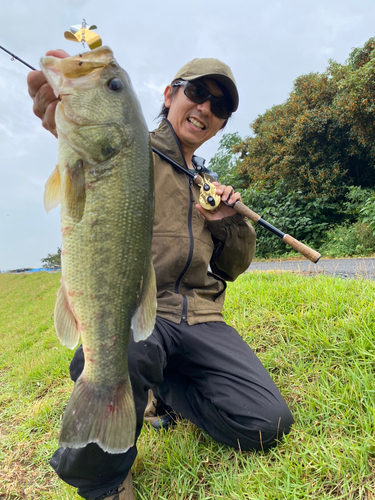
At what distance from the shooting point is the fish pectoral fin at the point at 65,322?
1579 mm

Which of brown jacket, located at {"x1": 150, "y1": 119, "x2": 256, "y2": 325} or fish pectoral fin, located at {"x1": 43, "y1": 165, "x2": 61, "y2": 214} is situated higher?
fish pectoral fin, located at {"x1": 43, "y1": 165, "x2": 61, "y2": 214}

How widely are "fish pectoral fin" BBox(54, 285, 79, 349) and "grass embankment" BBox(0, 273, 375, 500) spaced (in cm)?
110

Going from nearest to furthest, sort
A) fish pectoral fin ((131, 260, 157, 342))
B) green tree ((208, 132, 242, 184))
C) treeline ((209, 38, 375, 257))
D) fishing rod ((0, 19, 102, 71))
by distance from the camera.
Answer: fish pectoral fin ((131, 260, 157, 342))
fishing rod ((0, 19, 102, 71))
treeline ((209, 38, 375, 257))
green tree ((208, 132, 242, 184))

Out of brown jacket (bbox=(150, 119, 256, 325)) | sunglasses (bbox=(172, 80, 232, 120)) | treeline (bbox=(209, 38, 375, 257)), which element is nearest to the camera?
brown jacket (bbox=(150, 119, 256, 325))

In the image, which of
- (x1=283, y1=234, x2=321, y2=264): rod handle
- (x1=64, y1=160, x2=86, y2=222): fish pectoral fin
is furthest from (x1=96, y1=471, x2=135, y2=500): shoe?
(x1=283, y1=234, x2=321, y2=264): rod handle

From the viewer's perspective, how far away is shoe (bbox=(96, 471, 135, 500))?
5.93ft

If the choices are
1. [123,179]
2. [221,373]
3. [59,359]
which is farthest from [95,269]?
[59,359]

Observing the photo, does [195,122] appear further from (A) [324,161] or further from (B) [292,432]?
(A) [324,161]

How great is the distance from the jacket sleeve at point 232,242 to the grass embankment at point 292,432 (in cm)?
82

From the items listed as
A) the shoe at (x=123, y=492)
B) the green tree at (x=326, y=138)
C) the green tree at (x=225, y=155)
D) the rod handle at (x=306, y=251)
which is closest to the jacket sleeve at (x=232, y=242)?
the rod handle at (x=306, y=251)

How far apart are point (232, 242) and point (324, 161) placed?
11.8 metres

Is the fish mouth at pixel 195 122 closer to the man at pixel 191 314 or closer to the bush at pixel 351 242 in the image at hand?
the man at pixel 191 314

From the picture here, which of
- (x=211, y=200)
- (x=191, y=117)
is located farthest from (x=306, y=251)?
(x=191, y=117)

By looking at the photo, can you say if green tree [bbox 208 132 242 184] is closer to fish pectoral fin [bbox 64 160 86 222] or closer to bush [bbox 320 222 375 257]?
bush [bbox 320 222 375 257]
